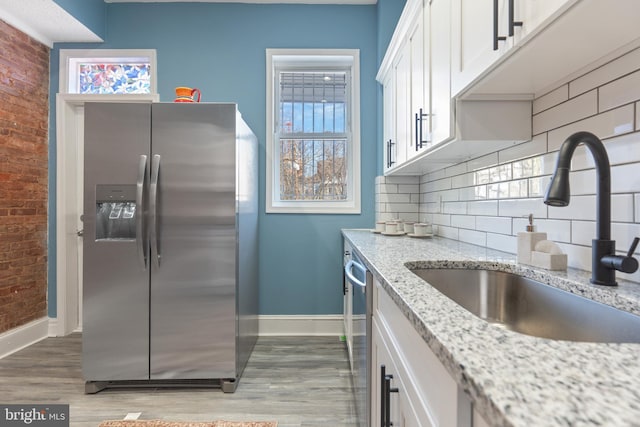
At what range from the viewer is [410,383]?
71cm

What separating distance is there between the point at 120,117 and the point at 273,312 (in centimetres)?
192

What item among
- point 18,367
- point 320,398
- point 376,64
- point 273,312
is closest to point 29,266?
point 18,367

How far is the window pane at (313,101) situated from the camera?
3.08 meters

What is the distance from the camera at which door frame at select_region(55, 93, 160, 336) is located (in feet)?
9.29

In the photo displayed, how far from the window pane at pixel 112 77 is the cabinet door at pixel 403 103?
2265mm

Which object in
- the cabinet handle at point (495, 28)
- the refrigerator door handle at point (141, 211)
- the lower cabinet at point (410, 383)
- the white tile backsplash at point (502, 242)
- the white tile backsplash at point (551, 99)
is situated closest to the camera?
the lower cabinet at point (410, 383)

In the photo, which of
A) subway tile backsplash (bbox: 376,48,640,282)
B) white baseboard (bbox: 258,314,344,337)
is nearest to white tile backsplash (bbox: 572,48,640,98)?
subway tile backsplash (bbox: 376,48,640,282)

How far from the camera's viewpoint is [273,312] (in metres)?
2.91

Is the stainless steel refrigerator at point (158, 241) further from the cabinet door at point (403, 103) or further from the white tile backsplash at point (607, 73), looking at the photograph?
the white tile backsplash at point (607, 73)

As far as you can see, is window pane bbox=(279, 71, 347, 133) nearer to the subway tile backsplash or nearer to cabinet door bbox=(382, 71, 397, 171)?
cabinet door bbox=(382, 71, 397, 171)

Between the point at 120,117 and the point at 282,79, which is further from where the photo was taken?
the point at 282,79

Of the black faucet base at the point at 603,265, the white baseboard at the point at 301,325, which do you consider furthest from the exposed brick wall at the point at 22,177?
the black faucet base at the point at 603,265

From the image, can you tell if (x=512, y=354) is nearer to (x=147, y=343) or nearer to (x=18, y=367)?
(x=147, y=343)

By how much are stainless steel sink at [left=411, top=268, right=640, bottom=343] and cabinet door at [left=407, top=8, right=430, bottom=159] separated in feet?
2.43
